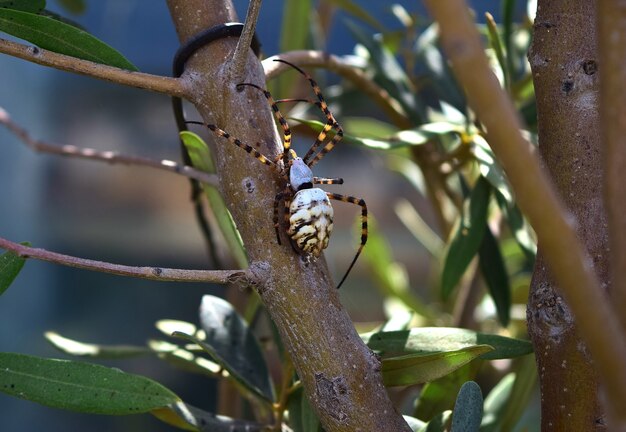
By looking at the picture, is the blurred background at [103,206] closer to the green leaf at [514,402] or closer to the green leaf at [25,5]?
the green leaf at [514,402]

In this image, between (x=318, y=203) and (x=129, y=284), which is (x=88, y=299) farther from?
(x=318, y=203)

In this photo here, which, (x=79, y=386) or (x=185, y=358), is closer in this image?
(x=79, y=386)

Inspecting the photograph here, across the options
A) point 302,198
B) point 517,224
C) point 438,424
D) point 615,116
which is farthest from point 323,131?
point 615,116

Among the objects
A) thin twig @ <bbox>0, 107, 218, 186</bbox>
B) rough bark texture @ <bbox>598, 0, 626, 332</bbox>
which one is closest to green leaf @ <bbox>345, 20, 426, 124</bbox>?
thin twig @ <bbox>0, 107, 218, 186</bbox>

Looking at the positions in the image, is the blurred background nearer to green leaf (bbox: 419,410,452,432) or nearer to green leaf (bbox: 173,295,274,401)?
green leaf (bbox: 173,295,274,401)

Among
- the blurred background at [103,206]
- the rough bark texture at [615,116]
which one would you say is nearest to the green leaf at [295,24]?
the rough bark texture at [615,116]

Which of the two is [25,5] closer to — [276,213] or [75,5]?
[276,213]
